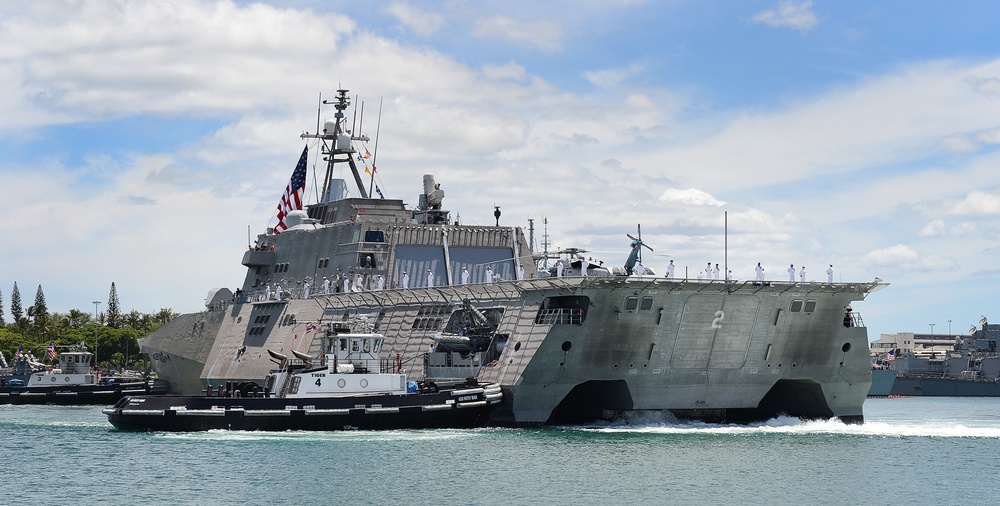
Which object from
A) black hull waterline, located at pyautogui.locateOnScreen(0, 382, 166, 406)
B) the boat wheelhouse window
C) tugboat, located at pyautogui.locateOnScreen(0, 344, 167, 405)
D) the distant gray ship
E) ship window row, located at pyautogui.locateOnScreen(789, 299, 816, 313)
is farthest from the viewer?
the distant gray ship

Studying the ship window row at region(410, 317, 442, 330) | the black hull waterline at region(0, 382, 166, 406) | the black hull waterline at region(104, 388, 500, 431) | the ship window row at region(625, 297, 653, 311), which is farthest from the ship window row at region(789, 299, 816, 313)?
the black hull waterline at region(0, 382, 166, 406)

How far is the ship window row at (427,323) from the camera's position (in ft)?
168

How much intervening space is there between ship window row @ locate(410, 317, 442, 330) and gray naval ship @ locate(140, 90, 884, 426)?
0.08 metres

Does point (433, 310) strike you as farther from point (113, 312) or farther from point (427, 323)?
point (113, 312)

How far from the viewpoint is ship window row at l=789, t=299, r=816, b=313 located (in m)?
47.1

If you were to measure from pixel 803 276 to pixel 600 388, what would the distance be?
873 centimetres

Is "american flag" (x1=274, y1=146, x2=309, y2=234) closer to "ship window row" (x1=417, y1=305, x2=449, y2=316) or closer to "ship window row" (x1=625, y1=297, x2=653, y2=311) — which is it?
"ship window row" (x1=417, y1=305, x2=449, y2=316)

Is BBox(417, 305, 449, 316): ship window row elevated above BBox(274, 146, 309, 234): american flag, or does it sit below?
below

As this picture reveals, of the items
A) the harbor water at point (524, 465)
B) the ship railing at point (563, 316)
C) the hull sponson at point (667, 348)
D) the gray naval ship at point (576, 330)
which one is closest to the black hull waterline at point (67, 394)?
the gray naval ship at point (576, 330)

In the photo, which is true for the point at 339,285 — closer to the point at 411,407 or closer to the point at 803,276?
the point at 411,407

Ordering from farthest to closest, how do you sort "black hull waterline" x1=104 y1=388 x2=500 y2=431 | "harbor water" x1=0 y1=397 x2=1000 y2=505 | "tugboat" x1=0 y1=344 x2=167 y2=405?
"tugboat" x1=0 y1=344 x2=167 y2=405 < "black hull waterline" x1=104 y1=388 x2=500 y2=431 < "harbor water" x1=0 y1=397 x2=1000 y2=505

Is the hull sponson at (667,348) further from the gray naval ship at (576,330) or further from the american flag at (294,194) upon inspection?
the american flag at (294,194)

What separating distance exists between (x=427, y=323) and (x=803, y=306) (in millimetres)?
14956

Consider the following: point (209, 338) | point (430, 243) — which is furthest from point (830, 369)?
point (209, 338)
